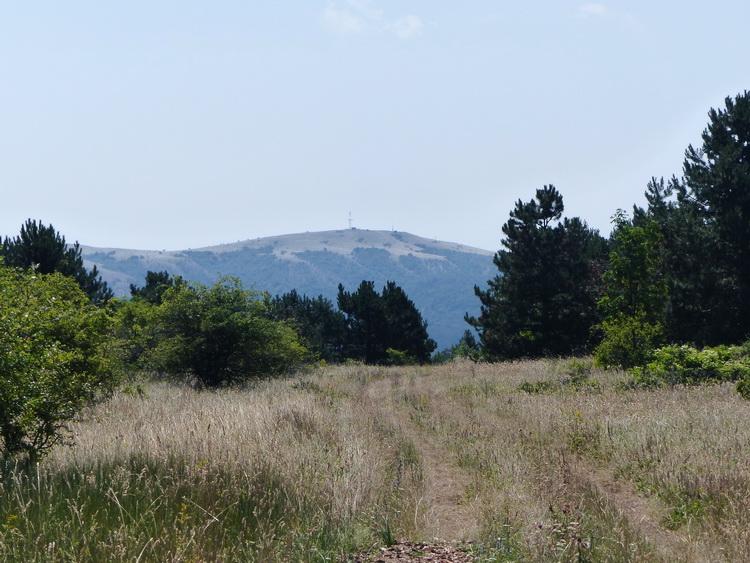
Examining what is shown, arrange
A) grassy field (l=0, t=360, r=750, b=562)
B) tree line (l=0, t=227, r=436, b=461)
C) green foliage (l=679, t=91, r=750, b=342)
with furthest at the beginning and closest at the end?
green foliage (l=679, t=91, r=750, b=342), tree line (l=0, t=227, r=436, b=461), grassy field (l=0, t=360, r=750, b=562)

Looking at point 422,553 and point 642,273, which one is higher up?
point 642,273

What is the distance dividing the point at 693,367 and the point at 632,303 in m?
5.52

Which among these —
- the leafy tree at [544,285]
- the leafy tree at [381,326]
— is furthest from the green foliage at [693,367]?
the leafy tree at [381,326]

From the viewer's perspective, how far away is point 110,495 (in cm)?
522

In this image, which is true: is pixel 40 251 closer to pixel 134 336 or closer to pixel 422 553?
pixel 134 336

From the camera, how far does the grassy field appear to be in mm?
4586

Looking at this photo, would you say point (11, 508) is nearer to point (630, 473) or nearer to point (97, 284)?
point (630, 473)

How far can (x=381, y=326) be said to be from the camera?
56.9m

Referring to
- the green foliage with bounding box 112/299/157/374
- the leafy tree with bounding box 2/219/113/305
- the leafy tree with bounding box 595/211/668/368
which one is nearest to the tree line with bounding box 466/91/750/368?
the leafy tree with bounding box 595/211/668/368

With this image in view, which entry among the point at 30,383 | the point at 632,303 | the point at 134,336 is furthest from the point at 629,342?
the point at 134,336

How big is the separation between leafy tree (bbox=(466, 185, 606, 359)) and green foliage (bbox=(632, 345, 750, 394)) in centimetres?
1865

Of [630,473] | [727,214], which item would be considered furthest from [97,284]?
[630,473]

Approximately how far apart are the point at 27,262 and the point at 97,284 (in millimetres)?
7720

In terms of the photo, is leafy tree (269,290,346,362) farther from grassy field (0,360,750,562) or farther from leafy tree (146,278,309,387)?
grassy field (0,360,750,562)
